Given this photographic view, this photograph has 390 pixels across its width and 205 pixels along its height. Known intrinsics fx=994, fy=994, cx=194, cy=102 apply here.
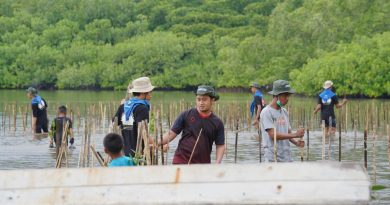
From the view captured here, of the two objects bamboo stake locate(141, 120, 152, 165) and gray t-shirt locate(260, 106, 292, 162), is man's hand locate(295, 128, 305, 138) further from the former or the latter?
bamboo stake locate(141, 120, 152, 165)

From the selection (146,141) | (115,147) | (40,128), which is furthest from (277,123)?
(40,128)

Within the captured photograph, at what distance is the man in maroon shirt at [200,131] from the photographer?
1027cm

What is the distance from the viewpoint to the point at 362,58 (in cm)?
6606

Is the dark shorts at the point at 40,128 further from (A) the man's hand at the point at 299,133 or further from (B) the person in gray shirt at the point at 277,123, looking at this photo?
(A) the man's hand at the point at 299,133

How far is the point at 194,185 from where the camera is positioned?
8.04m

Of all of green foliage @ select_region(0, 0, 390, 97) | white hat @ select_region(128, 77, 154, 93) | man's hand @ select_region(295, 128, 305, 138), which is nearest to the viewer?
man's hand @ select_region(295, 128, 305, 138)

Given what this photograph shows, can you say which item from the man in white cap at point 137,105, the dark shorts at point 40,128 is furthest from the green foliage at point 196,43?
the man in white cap at point 137,105

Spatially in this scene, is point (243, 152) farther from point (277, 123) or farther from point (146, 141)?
point (277, 123)

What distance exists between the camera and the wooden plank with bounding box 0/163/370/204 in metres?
8.01

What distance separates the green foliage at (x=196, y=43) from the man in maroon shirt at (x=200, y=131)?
56.0 meters

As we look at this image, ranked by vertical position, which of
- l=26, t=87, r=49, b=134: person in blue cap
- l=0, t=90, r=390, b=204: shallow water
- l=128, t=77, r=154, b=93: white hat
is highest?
l=128, t=77, r=154, b=93: white hat

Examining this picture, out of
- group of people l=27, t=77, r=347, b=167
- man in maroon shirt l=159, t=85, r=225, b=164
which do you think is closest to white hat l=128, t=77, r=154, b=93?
group of people l=27, t=77, r=347, b=167

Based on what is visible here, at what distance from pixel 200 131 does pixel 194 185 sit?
2281 mm

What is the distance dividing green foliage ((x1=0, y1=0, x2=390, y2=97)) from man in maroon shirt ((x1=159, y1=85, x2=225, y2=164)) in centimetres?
5603
